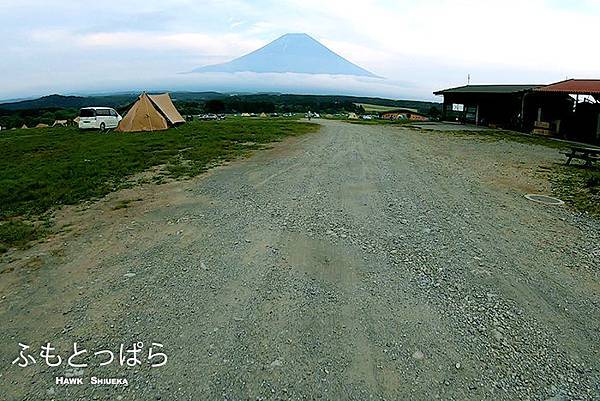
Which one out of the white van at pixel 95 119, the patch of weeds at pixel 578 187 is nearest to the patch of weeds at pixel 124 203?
the patch of weeds at pixel 578 187

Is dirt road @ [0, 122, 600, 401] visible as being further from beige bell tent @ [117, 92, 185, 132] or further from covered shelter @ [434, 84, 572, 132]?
covered shelter @ [434, 84, 572, 132]

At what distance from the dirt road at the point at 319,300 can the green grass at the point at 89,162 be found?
1.40 m

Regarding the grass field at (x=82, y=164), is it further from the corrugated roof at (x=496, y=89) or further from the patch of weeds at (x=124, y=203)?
the corrugated roof at (x=496, y=89)

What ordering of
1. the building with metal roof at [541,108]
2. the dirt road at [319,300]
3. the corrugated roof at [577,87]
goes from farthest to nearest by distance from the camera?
the building with metal roof at [541,108]
the corrugated roof at [577,87]
the dirt road at [319,300]

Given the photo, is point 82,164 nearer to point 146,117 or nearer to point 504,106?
point 146,117

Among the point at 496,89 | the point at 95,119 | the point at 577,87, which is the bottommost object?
the point at 95,119

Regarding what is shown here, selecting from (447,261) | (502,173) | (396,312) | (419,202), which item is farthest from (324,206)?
(502,173)

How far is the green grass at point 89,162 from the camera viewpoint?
26.3 ft

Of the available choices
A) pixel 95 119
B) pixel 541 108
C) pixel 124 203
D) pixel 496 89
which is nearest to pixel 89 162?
pixel 124 203

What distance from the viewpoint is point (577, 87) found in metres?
20.7

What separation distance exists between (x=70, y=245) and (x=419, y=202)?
5357 millimetres

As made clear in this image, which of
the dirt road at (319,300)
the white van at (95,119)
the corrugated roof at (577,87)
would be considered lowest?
the dirt road at (319,300)

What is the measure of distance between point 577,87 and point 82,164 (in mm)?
21629

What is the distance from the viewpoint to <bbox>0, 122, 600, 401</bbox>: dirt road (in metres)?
2.89
